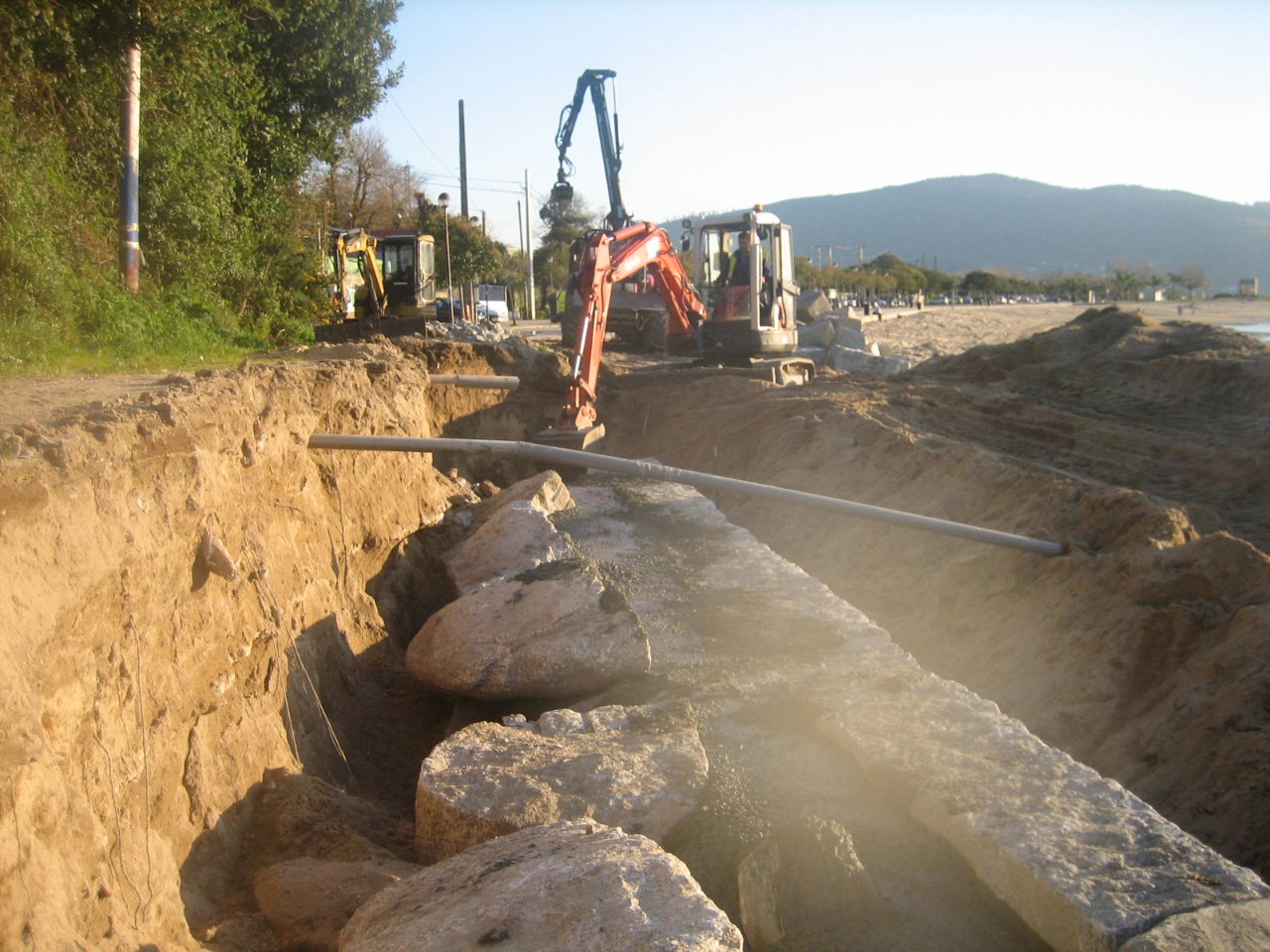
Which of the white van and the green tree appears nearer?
the white van

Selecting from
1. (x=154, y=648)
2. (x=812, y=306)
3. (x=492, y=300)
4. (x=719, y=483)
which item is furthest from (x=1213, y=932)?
(x=492, y=300)

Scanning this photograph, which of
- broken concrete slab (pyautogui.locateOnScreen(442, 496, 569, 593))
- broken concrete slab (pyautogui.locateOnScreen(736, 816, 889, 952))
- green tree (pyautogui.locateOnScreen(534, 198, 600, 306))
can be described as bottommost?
broken concrete slab (pyautogui.locateOnScreen(736, 816, 889, 952))

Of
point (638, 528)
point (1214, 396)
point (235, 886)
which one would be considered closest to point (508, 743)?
point (235, 886)

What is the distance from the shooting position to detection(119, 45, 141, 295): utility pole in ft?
32.5

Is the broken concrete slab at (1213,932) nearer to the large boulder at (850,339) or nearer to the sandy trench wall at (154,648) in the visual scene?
the sandy trench wall at (154,648)

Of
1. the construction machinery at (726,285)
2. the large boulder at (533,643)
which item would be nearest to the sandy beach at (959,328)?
the construction machinery at (726,285)

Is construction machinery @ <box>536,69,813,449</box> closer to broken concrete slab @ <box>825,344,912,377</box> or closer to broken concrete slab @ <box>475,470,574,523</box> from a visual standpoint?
broken concrete slab @ <box>825,344,912,377</box>

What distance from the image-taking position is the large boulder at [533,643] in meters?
4.32

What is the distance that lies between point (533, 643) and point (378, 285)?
15842 millimetres

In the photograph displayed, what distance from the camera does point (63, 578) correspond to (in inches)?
114

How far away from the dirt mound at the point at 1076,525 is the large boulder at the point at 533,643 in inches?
91.2

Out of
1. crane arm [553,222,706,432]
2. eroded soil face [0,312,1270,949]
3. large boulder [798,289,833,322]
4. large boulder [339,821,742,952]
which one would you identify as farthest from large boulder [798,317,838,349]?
large boulder [339,821,742,952]

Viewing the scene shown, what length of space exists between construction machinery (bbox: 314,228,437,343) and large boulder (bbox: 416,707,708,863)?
14148mm

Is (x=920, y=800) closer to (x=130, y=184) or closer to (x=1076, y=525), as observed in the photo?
(x=1076, y=525)
